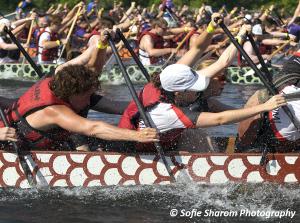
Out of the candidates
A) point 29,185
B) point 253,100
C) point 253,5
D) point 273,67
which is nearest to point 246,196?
point 253,100

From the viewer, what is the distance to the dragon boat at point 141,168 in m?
7.11

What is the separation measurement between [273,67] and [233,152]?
30.9ft

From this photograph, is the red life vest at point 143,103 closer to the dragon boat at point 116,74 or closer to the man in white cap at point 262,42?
the dragon boat at point 116,74

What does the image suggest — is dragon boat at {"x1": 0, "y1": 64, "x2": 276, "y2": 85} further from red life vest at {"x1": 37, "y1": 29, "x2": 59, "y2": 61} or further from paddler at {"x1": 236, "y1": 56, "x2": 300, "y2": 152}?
paddler at {"x1": 236, "y1": 56, "x2": 300, "y2": 152}

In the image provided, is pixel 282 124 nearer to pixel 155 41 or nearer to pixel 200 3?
pixel 155 41

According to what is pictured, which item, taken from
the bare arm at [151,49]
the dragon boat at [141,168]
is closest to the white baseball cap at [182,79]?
the dragon boat at [141,168]

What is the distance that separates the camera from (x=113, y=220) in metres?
6.69

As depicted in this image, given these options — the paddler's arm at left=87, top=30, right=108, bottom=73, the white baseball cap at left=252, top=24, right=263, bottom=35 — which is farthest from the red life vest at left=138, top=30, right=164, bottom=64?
the paddler's arm at left=87, top=30, right=108, bottom=73

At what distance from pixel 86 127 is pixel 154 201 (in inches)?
39.1

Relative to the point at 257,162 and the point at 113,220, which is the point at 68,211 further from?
the point at 257,162

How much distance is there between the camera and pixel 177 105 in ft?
22.8

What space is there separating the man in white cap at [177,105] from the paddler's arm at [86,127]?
0.22 meters

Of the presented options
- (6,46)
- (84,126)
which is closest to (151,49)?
(6,46)

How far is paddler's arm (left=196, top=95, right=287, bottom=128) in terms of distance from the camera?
6.71 m
